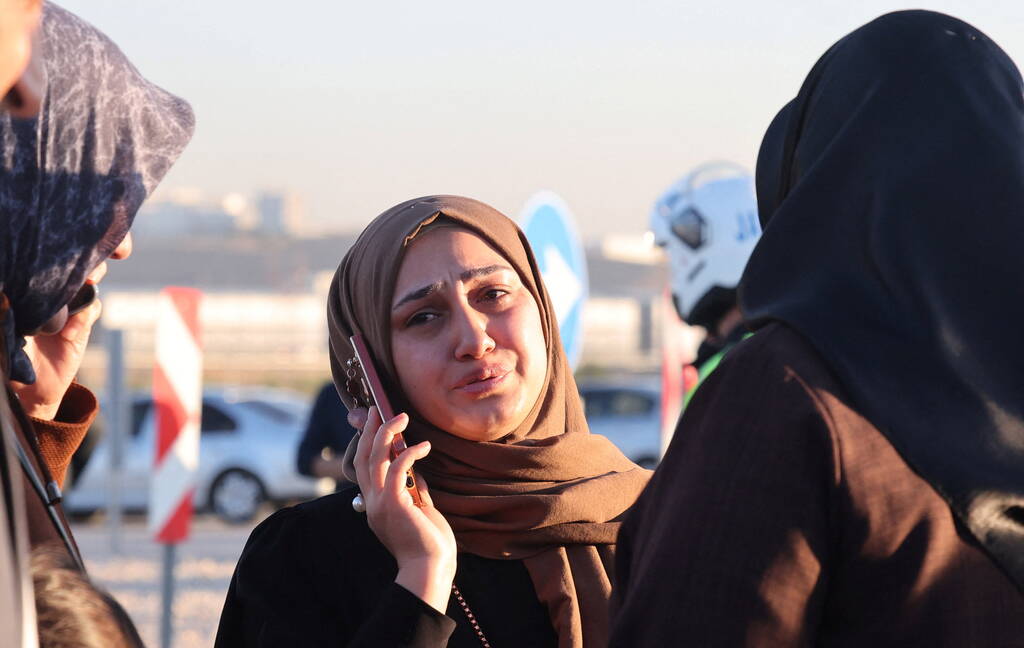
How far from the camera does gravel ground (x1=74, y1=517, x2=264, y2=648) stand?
10125mm

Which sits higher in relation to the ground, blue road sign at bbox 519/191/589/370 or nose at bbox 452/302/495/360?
nose at bbox 452/302/495/360

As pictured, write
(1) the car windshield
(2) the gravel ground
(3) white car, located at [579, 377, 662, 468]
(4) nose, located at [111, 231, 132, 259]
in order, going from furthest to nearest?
(3) white car, located at [579, 377, 662, 468] < (1) the car windshield < (2) the gravel ground < (4) nose, located at [111, 231, 132, 259]

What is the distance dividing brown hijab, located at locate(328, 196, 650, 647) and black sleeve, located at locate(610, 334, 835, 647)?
3.70ft

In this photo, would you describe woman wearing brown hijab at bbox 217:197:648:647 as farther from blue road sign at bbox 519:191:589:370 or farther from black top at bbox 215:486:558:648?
blue road sign at bbox 519:191:589:370

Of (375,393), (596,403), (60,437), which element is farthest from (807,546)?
(596,403)

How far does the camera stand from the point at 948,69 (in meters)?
2.07

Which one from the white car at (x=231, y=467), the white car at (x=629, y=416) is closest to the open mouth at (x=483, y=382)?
the white car at (x=231, y=467)

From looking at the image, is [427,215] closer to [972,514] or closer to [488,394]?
[488,394]

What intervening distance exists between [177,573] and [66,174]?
10.5 m

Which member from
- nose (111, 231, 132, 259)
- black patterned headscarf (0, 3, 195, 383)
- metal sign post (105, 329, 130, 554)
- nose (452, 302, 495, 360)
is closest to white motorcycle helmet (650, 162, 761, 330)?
nose (452, 302, 495, 360)

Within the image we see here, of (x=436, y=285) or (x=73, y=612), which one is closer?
(x=73, y=612)

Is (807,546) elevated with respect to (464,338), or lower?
elevated

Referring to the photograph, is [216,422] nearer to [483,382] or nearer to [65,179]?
[483,382]

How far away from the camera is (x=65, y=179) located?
2746mm
